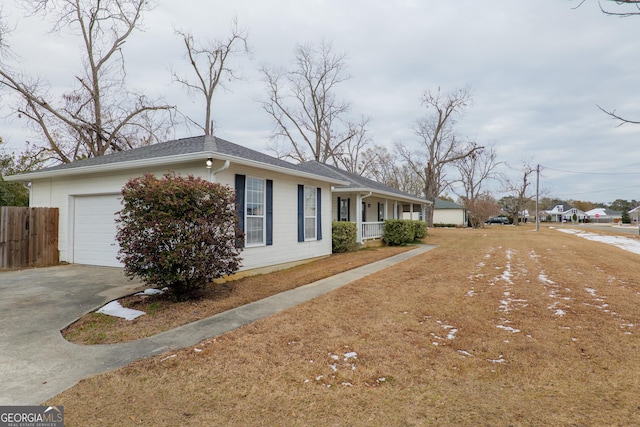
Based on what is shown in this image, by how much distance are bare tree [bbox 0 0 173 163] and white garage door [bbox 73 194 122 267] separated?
1283 centimetres

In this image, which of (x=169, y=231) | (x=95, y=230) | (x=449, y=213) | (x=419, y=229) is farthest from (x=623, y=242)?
(x=95, y=230)

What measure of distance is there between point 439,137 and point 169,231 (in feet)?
122

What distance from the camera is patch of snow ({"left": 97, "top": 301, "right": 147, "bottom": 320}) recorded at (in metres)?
5.00

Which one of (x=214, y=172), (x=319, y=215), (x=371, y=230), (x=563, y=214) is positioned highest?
(x=214, y=172)

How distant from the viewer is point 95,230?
9102mm

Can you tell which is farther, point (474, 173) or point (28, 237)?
point (474, 173)

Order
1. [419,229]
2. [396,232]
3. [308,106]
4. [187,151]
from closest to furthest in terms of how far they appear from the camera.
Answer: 1. [187,151]
2. [396,232]
3. [419,229]
4. [308,106]

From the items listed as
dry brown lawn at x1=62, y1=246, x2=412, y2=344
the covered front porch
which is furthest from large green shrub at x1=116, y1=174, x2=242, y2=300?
the covered front porch

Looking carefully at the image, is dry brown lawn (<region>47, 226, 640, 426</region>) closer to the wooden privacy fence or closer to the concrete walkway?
the concrete walkway

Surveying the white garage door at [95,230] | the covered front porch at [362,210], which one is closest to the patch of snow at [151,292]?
the white garage door at [95,230]

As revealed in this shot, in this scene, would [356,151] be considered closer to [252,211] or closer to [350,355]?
[252,211]

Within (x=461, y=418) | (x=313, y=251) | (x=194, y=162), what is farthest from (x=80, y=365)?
(x=313, y=251)

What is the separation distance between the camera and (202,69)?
24656mm

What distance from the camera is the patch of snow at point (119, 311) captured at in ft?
16.4
